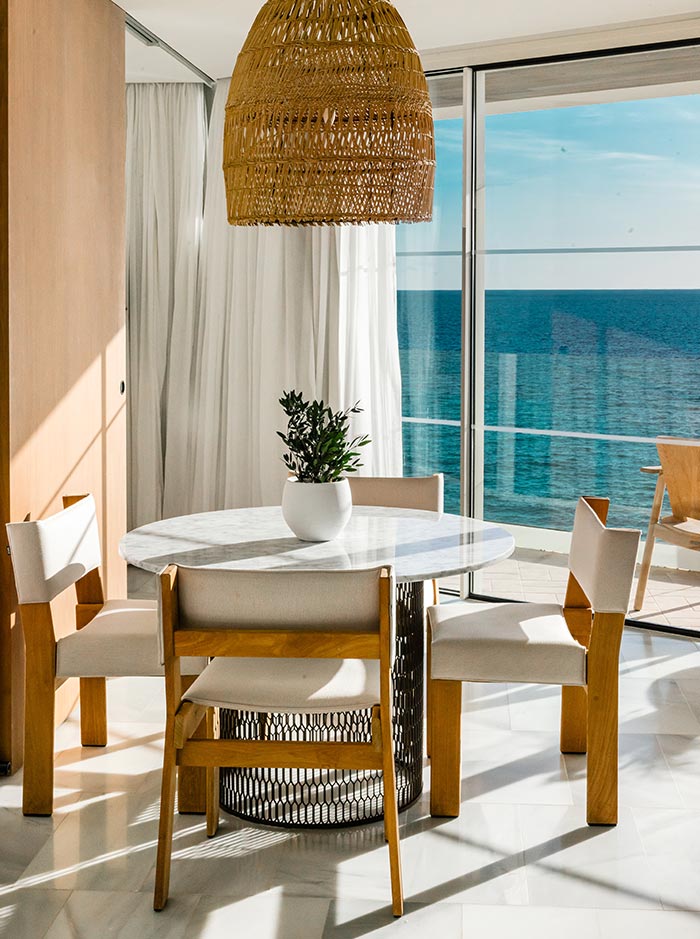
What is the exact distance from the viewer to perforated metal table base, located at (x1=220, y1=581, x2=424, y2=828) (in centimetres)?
295

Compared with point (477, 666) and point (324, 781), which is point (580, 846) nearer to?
point (477, 666)

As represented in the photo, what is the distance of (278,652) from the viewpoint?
94.4 inches

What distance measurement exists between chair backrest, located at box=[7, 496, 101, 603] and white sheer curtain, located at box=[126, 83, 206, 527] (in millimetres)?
2497

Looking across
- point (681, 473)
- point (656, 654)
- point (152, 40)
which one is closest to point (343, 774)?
point (656, 654)

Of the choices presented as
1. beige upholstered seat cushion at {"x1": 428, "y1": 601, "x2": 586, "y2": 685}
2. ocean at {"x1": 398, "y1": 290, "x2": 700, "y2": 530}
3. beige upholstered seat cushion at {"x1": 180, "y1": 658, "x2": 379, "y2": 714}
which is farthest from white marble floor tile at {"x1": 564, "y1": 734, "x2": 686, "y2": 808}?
ocean at {"x1": 398, "y1": 290, "x2": 700, "y2": 530}

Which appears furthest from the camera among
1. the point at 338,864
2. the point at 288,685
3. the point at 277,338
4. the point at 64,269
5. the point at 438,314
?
the point at 277,338

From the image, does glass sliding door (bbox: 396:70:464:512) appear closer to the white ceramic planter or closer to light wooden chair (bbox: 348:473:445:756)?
light wooden chair (bbox: 348:473:445:756)

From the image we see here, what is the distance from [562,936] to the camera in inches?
92.6

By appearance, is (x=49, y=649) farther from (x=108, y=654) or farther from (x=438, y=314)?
(x=438, y=314)

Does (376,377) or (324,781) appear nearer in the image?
(324,781)

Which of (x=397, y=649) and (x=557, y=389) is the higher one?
(x=557, y=389)

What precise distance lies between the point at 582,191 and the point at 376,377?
1289 millimetres

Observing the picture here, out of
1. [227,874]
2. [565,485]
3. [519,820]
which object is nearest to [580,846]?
[519,820]

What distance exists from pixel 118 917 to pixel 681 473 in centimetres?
308
